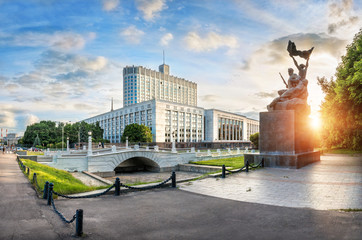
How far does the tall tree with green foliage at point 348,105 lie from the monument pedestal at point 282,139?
477 centimetres

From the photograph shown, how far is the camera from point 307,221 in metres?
6.31

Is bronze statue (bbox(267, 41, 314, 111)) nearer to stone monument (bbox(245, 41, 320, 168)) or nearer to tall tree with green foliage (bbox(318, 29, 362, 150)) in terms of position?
stone monument (bbox(245, 41, 320, 168))

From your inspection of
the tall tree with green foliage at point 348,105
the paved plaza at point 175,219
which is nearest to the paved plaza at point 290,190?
the paved plaza at point 175,219

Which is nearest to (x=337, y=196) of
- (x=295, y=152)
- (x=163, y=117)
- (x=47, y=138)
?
(x=295, y=152)

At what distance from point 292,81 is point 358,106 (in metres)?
8.03

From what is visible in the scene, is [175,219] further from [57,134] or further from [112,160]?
[57,134]

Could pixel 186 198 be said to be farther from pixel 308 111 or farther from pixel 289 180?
pixel 308 111

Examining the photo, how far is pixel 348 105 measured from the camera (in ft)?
72.5

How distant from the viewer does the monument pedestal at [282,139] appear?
17.1 meters

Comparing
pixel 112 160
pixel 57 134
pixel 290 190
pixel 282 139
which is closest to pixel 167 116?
pixel 57 134

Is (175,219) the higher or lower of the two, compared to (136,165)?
higher

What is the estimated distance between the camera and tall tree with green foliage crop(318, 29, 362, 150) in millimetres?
19109

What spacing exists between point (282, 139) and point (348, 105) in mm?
9434

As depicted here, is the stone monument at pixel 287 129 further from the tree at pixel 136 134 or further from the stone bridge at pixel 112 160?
the tree at pixel 136 134
